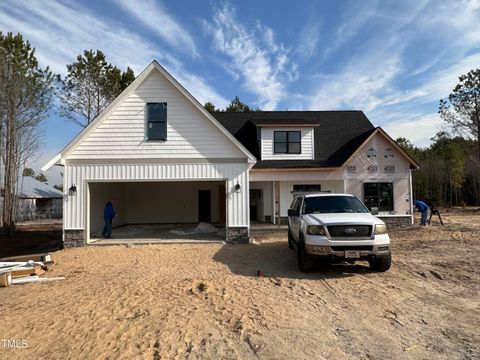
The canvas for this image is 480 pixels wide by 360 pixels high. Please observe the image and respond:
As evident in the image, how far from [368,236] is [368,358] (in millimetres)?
4196

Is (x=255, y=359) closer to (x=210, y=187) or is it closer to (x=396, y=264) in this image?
(x=396, y=264)

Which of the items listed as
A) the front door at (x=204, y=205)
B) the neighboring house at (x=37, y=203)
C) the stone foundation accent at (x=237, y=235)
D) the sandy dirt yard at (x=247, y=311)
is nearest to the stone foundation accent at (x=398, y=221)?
the sandy dirt yard at (x=247, y=311)

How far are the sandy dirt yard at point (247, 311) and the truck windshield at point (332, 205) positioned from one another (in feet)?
5.16

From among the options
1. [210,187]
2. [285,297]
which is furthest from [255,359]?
[210,187]

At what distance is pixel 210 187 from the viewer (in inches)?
912

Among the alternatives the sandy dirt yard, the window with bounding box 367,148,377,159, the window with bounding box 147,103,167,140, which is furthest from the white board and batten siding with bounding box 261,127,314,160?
the sandy dirt yard

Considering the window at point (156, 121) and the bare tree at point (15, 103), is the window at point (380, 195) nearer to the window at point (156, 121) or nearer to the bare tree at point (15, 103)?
the window at point (156, 121)

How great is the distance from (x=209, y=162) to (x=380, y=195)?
10470mm

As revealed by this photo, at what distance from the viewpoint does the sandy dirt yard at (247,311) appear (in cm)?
467

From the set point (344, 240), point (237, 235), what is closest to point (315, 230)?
point (344, 240)

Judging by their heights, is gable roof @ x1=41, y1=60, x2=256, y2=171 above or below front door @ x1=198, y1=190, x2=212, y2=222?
above

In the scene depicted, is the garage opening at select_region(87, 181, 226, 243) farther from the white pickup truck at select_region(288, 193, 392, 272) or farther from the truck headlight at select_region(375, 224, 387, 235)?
the truck headlight at select_region(375, 224, 387, 235)

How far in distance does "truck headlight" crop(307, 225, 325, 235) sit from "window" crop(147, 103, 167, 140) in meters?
7.79

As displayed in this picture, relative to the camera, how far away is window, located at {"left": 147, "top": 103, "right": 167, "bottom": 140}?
13877mm
